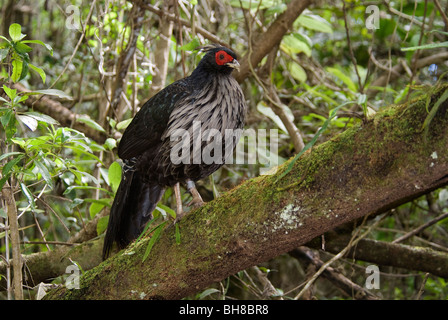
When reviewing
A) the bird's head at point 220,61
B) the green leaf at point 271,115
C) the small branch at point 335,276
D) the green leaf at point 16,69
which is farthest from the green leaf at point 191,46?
the small branch at point 335,276

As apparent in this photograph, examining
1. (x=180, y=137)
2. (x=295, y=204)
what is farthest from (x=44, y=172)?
(x=295, y=204)

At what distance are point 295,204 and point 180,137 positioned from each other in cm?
110

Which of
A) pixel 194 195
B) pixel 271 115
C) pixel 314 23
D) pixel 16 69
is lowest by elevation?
pixel 194 195

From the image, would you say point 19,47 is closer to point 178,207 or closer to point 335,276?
point 178,207

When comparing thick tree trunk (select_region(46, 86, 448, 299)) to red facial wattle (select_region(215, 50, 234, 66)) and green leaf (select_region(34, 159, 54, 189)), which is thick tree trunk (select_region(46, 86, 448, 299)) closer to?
green leaf (select_region(34, 159, 54, 189))

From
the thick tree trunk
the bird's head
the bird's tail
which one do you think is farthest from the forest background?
the bird's head

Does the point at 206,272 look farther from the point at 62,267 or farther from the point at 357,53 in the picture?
the point at 357,53

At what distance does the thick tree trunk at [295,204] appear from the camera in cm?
188

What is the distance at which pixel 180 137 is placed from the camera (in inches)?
115

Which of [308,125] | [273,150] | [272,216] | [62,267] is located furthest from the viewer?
[308,125]

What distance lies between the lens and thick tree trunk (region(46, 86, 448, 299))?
1.88 m

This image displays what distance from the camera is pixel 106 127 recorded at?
4156 mm
